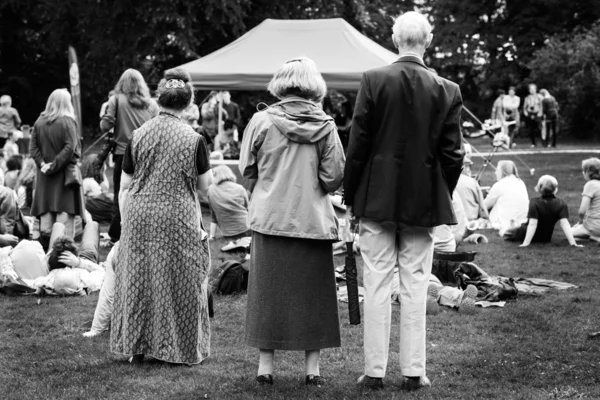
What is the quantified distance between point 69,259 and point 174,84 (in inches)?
131

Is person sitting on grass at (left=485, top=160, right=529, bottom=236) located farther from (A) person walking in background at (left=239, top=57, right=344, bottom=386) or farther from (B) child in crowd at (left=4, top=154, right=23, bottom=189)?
(A) person walking in background at (left=239, top=57, right=344, bottom=386)

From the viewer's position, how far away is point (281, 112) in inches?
201

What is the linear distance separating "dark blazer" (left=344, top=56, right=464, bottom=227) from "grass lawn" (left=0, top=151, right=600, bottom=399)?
1036 millimetres

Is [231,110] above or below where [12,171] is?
above

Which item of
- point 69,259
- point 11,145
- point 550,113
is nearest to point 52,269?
point 69,259

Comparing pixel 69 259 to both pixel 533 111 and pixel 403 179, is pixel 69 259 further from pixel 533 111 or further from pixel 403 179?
pixel 533 111

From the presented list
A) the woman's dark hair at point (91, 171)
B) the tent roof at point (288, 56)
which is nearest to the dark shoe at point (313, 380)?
the woman's dark hair at point (91, 171)

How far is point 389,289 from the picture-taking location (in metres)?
5.07

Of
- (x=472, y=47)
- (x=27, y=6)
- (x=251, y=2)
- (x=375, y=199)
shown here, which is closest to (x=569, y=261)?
(x=375, y=199)

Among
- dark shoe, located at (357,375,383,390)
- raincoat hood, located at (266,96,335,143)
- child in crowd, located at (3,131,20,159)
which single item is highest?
raincoat hood, located at (266,96,335,143)

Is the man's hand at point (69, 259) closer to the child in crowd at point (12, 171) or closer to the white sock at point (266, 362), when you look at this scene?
the white sock at point (266, 362)

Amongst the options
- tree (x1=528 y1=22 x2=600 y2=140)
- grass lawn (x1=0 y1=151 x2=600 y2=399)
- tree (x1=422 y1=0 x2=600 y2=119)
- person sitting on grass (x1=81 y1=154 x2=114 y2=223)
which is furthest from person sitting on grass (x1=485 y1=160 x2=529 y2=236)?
tree (x1=422 y1=0 x2=600 y2=119)

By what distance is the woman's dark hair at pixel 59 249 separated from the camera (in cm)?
830

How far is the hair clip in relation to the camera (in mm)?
5629
